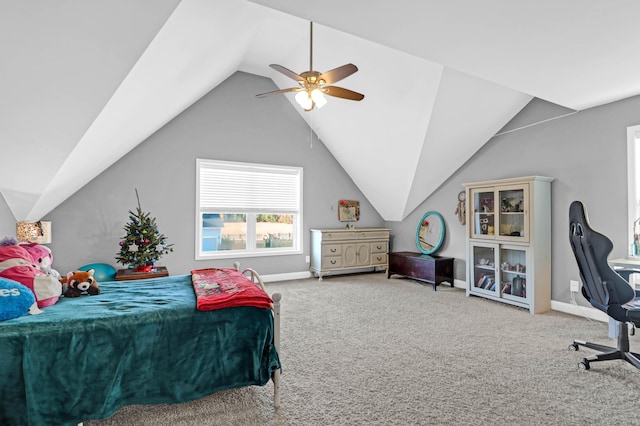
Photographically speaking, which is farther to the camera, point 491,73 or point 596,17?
point 491,73

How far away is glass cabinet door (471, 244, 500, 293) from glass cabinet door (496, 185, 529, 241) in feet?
1.02

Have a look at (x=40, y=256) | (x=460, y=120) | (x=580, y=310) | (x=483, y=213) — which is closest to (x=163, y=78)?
Result: (x=40, y=256)

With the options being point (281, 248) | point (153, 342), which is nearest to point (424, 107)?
point (281, 248)

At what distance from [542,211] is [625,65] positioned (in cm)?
174

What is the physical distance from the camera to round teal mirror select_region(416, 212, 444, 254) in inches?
217

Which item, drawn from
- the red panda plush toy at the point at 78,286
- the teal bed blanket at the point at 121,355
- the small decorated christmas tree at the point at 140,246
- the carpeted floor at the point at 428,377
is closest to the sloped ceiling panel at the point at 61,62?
the red panda plush toy at the point at 78,286

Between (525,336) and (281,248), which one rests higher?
(281,248)

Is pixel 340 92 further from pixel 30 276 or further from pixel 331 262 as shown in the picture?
pixel 331 262

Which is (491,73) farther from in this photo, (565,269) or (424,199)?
(424,199)

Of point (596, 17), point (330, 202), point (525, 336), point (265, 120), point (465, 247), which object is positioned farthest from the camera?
point (330, 202)

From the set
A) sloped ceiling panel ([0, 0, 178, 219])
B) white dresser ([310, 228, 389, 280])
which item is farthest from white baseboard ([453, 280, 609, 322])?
sloped ceiling panel ([0, 0, 178, 219])

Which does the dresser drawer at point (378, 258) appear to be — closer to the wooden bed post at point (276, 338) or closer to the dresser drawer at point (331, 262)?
the dresser drawer at point (331, 262)

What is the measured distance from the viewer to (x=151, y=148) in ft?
15.6

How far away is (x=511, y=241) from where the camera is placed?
13.5 feet
